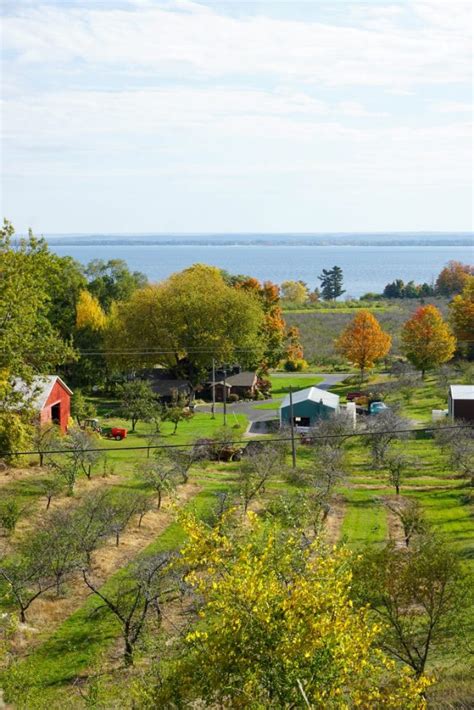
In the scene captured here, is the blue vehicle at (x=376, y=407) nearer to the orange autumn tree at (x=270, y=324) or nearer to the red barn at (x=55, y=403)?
the orange autumn tree at (x=270, y=324)

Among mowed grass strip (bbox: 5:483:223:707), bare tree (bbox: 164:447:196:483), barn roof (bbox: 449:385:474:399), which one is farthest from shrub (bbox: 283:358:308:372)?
mowed grass strip (bbox: 5:483:223:707)

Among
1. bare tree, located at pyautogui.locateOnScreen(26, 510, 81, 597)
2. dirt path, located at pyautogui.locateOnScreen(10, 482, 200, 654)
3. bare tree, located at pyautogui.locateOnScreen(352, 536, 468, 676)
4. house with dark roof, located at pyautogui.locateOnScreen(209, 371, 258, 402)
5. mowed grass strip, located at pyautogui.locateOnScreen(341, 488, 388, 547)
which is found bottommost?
house with dark roof, located at pyautogui.locateOnScreen(209, 371, 258, 402)

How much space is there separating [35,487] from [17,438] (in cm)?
424

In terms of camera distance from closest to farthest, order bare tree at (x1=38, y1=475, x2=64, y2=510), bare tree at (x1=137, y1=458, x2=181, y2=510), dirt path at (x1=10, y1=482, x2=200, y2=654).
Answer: dirt path at (x1=10, y1=482, x2=200, y2=654), bare tree at (x1=38, y1=475, x2=64, y2=510), bare tree at (x1=137, y1=458, x2=181, y2=510)

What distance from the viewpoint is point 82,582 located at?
2086 centimetres

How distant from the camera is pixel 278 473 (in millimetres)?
29562

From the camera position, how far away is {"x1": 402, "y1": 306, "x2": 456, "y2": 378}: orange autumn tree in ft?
177

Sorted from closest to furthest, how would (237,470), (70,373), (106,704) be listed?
(106,704), (237,470), (70,373)

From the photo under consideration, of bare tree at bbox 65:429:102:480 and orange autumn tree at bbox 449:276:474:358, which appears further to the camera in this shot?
orange autumn tree at bbox 449:276:474:358

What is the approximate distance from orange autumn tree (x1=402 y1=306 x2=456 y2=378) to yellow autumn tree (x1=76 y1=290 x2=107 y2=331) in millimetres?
21557

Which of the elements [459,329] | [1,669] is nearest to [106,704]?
[1,669]

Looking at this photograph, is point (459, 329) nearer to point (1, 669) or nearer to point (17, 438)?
point (17, 438)

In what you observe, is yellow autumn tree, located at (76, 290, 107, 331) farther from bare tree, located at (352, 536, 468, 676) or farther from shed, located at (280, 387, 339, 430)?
bare tree, located at (352, 536, 468, 676)

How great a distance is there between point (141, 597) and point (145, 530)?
597 centimetres
